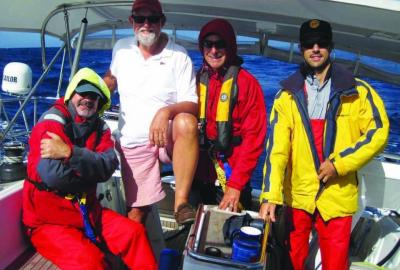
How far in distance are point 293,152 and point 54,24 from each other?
121 inches

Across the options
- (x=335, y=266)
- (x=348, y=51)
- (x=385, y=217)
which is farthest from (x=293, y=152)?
(x=348, y=51)

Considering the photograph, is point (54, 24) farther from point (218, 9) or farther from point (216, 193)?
point (216, 193)

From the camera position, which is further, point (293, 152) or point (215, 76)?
point (215, 76)

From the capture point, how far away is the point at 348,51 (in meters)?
4.76

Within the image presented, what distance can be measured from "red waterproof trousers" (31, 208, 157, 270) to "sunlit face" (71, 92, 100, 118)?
0.63 metres

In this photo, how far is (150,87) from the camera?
3.00 m

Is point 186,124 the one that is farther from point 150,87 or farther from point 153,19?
point 153,19

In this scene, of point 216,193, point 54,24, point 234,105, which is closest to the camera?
point 234,105

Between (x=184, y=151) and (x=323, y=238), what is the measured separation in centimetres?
100

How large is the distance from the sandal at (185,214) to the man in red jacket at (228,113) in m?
0.27

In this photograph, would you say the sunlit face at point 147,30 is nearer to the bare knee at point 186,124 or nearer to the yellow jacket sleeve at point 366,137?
the bare knee at point 186,124

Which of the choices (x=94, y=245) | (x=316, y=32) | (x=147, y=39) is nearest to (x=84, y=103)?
(x=147, y=39)

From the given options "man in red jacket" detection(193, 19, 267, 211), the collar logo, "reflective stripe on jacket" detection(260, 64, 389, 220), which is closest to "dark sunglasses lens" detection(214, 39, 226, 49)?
"man in red jacket" detection(193, 19, 267, 211)

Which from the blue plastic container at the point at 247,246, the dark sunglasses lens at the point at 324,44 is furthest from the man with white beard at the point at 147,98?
the dark sunglasses lens at the point at 324,44
